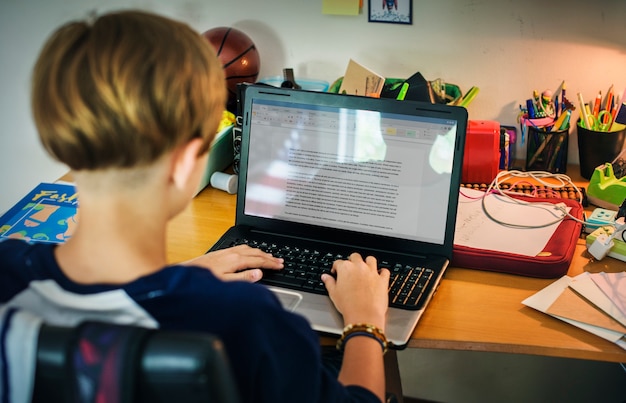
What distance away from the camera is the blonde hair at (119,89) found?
644 mm

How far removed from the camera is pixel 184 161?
72 cm

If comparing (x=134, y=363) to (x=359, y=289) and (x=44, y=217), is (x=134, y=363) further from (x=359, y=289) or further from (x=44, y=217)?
(x=44, y=217)

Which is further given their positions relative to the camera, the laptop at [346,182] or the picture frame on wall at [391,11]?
the picture frame on wall at [391,11]

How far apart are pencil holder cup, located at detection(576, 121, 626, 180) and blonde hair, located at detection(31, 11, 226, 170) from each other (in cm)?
103

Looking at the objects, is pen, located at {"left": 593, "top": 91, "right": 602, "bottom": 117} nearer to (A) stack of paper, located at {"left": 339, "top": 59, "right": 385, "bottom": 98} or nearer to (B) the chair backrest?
(A) stack of paper, located at {"left": 339, "top": 59, "right": 385, "bottom": 98}

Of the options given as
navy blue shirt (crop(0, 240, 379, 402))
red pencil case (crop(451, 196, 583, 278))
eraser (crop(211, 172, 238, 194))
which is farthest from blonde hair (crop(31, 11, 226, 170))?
eraser (crop(211, 172, 238, 194))

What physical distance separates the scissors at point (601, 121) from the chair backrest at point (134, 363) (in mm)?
1170

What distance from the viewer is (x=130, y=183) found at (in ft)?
2.31

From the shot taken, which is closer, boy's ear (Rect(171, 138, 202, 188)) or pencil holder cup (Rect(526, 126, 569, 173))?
boy's ear (Rect(171, 138, 202, 188))

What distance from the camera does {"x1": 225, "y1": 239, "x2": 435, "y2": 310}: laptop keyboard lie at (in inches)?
42.3

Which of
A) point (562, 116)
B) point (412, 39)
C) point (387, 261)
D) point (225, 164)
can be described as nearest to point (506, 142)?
point (562, 116)

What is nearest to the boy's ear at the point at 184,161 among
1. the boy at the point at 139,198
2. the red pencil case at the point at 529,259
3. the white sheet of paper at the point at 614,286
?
the boy at the point at 139,198

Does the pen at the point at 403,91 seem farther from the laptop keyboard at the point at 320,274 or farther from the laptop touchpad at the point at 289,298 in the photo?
the laptop touchpad at the point at 289,298

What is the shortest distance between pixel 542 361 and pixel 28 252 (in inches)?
54.0
